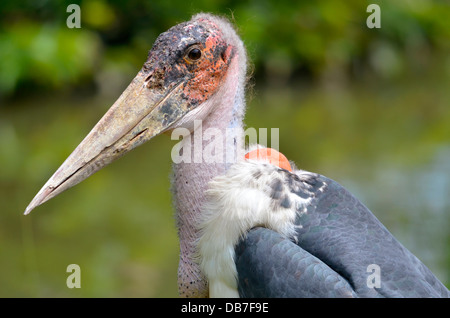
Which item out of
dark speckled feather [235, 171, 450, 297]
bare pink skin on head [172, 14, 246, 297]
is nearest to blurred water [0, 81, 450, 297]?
bare pink skin on head [172, 14, 246, 297]

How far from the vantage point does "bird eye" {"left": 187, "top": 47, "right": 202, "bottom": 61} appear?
311 centimetres

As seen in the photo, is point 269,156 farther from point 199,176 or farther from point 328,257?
point 328,257

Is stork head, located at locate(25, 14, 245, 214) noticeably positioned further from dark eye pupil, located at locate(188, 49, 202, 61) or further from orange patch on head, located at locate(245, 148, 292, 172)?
orange patch on head, located at locate(245, 148, 292, 172)

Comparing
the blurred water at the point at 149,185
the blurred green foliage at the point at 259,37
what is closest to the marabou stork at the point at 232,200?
the blurred water at the point at 149,185

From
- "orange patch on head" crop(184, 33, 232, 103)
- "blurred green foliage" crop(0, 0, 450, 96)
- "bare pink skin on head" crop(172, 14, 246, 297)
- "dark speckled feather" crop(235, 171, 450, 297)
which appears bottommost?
"dark speckled feather" crop(235, 171, 450, 297)

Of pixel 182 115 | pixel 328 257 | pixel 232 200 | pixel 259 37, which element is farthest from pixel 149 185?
pixel 259 37

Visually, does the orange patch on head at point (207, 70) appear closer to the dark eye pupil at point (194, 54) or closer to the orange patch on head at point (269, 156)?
the dark eye pupil at point (194, 54)

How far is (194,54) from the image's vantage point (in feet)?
10.2

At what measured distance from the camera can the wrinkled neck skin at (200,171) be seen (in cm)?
312

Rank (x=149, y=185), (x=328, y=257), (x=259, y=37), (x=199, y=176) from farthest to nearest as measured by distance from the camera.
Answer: (x=259, y=37) < (x=149, y=185) < (x=199, y=176) < (x=328, y=257)

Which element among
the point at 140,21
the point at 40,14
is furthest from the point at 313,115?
the point at 40,14

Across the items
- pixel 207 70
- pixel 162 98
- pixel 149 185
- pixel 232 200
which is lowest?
pixel 232 200

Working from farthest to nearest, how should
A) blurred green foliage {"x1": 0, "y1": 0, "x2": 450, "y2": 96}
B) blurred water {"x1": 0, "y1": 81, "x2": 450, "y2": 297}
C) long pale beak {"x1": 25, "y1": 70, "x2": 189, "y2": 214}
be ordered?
blurred green foliage {"x1": 0, "y1": 0, "x2": 450, "y2": 96} < blurred water {"x1": 0, "y1": 81, "x2": 450, "y2": 297} < long pale beak {"x1": 25, "y1": 70, "x2": 189, "y2": 214}

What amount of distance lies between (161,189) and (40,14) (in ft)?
21.4
